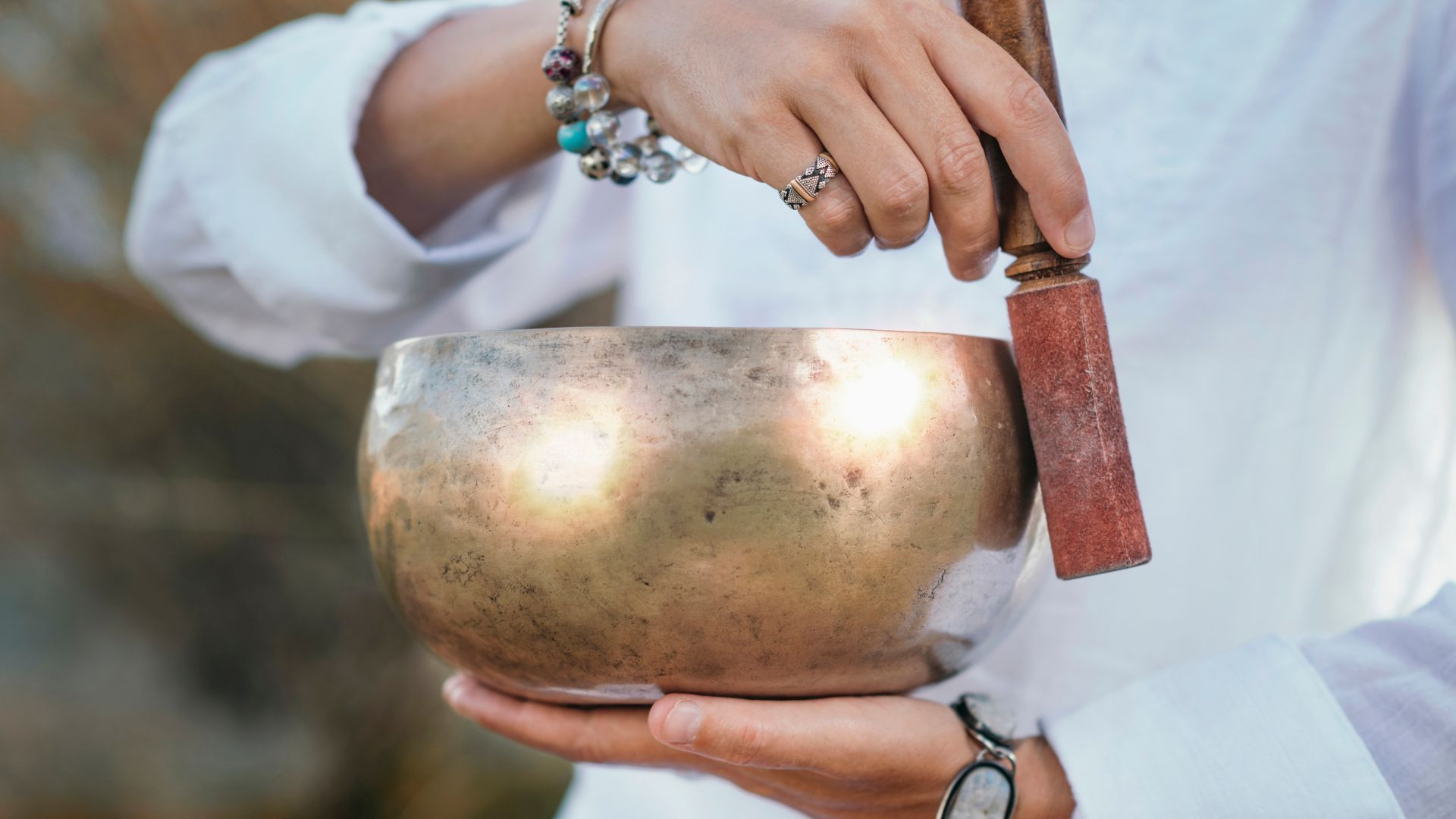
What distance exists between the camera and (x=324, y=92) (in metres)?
0.63

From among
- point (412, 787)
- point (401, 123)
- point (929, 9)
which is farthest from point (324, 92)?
point (412, 787)

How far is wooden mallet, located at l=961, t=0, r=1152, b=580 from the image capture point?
39 cm

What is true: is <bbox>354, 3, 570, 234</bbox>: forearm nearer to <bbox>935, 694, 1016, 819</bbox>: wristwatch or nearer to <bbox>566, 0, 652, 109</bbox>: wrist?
<bbox>566, 0, 652, 109</bbox>: wrist

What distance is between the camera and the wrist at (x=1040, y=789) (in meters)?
0.49

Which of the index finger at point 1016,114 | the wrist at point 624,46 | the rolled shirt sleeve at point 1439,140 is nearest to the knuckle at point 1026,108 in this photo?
the index finger at point 1016,114

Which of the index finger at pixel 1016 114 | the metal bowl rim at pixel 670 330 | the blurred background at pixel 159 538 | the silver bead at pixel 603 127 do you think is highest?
the index finger at pixel 1016 114

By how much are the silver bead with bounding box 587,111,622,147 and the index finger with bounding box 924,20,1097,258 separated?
0.58ft

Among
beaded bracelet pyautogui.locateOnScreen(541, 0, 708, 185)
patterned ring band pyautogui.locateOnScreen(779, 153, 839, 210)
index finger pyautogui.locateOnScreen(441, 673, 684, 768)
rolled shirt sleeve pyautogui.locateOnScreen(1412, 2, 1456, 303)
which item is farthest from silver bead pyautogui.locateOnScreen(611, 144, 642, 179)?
rolled shirt sleeve pyautogui.locateOnScreen(1412, 2, 1456, 303)

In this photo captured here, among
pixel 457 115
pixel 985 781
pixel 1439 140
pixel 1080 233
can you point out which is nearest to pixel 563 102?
pixel 457 115

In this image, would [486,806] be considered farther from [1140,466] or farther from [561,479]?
[561,479]

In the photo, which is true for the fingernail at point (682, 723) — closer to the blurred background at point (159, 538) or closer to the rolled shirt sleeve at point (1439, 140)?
the rolled shirt sleeve at point (1439, 140)

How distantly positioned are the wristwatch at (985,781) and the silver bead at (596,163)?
317 mm

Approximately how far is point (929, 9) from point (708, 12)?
0.10 meters

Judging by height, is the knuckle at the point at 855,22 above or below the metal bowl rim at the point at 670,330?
above
